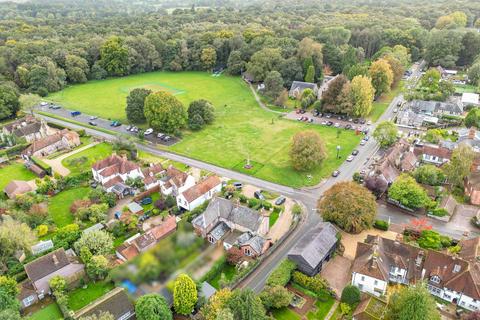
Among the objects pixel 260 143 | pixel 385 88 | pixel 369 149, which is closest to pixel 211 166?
pixel 260 143

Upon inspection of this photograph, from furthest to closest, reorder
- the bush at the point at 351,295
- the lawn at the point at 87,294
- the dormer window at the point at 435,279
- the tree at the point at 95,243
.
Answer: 1. the tree at the point at 95,243
2. the lawn at the point at 87,294
3. the dormer window at the point at 435,279
4. the bush at the point at 351,295

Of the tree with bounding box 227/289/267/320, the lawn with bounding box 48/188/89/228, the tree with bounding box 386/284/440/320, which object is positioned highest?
the tree with bounding box 386/284/440/320

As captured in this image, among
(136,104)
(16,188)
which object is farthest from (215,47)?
(16,188)

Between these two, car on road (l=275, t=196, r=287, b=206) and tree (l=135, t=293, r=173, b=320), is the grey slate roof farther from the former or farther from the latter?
tree (l=135, t=293, r=173, b=320)

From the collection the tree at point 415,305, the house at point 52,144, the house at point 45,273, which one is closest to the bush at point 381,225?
the tree at point 415,305

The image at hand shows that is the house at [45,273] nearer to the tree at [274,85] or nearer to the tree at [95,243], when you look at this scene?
the tree at [95,243]

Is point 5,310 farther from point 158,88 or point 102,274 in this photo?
point 158,88

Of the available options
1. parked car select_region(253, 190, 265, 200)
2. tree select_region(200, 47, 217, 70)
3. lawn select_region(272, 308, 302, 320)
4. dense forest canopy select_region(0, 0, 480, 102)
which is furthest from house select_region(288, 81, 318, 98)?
lawn select_region(272, 308, 302, 320)
